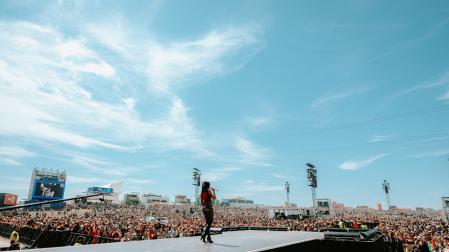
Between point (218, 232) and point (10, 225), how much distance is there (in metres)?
23.6

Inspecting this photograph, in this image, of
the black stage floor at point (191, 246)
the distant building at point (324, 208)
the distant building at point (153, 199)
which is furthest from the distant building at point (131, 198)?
the black stage floor at point (191, 246)

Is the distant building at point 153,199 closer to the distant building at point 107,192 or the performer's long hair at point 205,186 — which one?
the distant building at point 107,192

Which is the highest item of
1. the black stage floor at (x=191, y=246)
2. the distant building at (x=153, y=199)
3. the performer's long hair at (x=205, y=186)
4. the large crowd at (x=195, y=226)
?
the distant building at (x=153, y=199)

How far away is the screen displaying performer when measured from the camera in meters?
57.2

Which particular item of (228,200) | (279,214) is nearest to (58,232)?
(279,214)

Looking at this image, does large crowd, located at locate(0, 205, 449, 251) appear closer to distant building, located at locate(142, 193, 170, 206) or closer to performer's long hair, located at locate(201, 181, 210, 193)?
performer's long hair, located at locate(201, 181, 210, 193)

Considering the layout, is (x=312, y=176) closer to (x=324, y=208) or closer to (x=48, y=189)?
(x=324, y=208)

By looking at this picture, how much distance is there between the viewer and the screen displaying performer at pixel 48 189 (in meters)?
57.2

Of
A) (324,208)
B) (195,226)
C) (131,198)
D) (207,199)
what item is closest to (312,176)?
(324,208)

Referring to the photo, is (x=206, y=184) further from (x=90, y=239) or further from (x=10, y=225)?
(x=10, y=225)

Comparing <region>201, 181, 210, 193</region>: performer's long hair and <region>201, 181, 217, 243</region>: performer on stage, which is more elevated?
<region>201, 181, 210, 193</region>: performer's long hair

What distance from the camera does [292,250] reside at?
710 centimetres

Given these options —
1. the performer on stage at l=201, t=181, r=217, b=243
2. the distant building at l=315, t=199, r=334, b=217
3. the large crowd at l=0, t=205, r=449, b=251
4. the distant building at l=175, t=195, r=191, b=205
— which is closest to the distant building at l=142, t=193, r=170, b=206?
the distant building at l=175, t=195, r=191, b=205

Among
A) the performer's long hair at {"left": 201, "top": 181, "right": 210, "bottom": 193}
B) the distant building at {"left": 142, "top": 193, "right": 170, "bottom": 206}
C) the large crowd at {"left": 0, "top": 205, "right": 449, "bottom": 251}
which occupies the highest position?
the distant building at {"left": 142, "top": 193, "right": 170, "bottom": 206}
